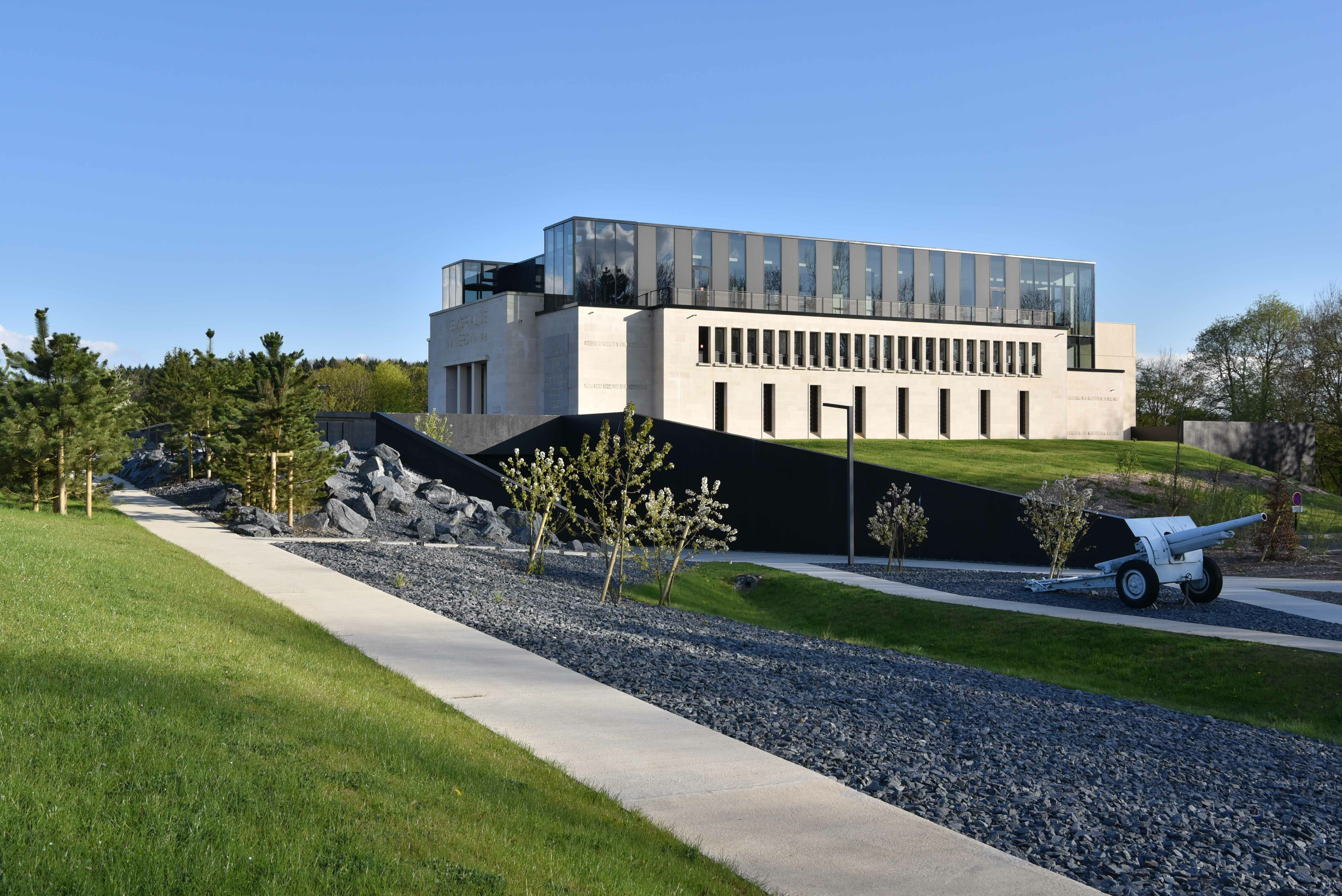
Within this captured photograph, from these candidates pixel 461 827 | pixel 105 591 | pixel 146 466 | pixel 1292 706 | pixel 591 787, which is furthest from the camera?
pixel 146 466

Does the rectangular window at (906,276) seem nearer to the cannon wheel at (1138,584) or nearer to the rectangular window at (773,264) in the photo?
the rectangular window at (773,264)

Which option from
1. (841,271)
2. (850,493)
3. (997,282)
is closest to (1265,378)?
(997,282)

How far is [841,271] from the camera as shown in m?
57.0

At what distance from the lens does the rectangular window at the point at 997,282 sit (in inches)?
2429

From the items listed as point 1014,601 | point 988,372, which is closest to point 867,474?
point 1014,601

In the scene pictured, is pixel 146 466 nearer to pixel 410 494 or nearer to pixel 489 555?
pixel 410 494

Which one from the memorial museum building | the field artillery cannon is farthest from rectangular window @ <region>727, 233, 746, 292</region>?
the field artillery cannon

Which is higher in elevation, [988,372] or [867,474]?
[988,372]

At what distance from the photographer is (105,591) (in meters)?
10.1

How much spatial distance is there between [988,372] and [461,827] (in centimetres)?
5918

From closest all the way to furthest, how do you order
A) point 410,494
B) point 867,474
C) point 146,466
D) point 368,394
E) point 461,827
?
1. point 461,827
2. point 410,494
3. point 867,474
4. point 146,466
5. point 368,394

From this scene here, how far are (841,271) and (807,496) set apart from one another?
95.8 ft

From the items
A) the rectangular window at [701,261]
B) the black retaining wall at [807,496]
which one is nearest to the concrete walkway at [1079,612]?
the black retaining wall at [807,496]

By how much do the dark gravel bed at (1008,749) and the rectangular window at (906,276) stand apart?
47.9 m
